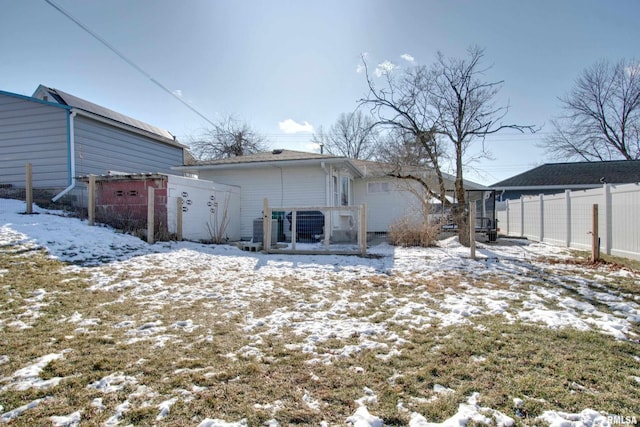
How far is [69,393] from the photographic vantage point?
87.5 inches

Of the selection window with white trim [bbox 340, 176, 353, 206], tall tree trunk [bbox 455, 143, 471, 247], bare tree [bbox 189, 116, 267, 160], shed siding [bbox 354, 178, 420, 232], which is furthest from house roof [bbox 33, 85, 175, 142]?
bare tree [bbox 189, 116, 267, 160]

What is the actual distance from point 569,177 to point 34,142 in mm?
29173

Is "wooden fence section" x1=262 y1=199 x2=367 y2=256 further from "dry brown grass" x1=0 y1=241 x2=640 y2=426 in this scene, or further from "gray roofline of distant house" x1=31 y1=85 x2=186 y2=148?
"gray roofline of distant house" x1=31 y1=85 x2=186 y2=148

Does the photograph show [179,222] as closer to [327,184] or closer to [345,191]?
[327,184]

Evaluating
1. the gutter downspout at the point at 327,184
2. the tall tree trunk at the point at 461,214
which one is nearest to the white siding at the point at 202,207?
the gutter downspout at the point at 327,184

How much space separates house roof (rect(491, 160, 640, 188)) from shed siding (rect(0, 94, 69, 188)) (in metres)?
24.0

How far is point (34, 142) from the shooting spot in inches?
444

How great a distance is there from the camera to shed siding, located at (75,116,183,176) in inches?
443

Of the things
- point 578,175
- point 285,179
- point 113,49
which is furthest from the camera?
point 578,175

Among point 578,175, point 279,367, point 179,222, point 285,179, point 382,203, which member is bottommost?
point 279,367

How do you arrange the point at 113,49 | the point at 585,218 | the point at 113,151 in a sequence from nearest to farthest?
Answer: the point at 585,218 < the point at 113,49 < the point at 113,151

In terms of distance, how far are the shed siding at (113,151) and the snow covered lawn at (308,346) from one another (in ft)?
19.9

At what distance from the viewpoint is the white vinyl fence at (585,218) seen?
7527mm

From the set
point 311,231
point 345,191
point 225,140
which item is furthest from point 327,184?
point 225,140
